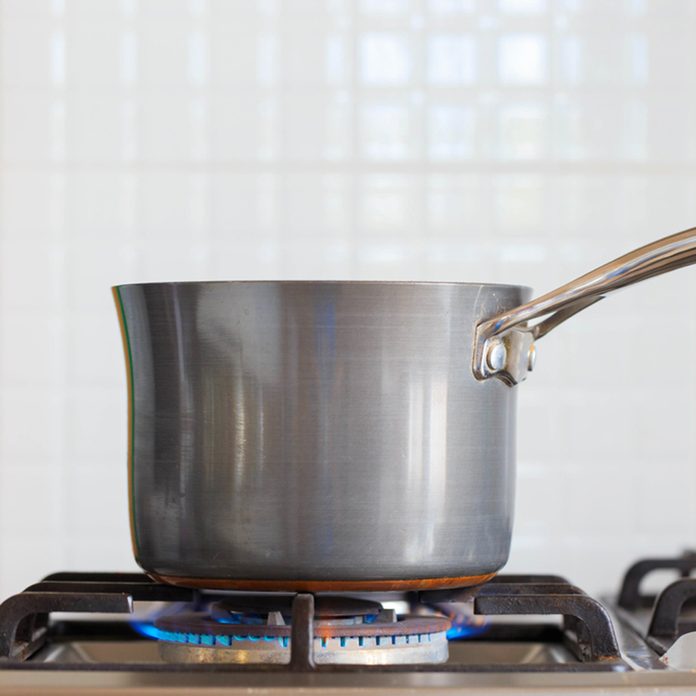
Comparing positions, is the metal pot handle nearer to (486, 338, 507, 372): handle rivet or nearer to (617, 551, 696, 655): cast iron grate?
(486, 338, 507, 372): handle rivet

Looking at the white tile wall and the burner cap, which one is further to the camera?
the white tile wall

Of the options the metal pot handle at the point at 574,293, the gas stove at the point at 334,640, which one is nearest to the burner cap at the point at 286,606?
the gas stove at the point at 334,640

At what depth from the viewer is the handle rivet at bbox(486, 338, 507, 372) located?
2.46 ft

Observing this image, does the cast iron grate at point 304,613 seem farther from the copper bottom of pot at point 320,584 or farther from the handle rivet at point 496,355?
the handle rivet at point 496,355

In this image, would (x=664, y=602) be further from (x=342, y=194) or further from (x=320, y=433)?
(x=342, y=194)

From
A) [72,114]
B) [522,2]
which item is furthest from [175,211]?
[522,2]

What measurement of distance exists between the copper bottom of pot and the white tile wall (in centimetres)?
44

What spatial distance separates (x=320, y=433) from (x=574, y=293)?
0.59ft

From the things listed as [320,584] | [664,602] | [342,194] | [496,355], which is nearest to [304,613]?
[320,584]

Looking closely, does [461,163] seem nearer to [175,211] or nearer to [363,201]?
[363,201]

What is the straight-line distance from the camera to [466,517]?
0.75 metres

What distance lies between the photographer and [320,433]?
71 centimetres

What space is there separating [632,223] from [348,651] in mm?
600

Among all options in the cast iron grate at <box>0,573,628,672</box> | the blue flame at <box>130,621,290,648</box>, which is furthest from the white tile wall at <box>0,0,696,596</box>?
the blue flame at <box>130,621,290,648</box>
